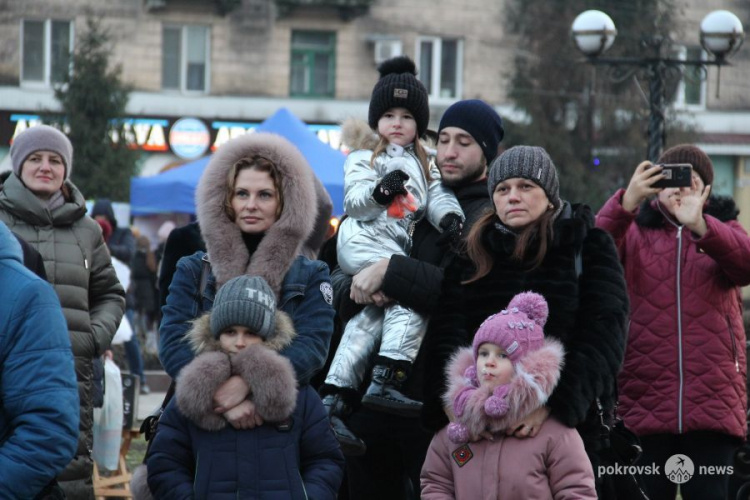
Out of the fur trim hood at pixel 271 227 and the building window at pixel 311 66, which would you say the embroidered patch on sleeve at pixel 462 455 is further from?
the building window at pixel 311 66

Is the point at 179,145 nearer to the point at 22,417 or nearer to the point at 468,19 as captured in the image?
the point at 468,19

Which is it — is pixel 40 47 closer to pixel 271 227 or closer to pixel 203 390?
pixel 271 227

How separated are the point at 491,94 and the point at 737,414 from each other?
2823cm

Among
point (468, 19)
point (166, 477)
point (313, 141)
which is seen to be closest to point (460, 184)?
point (166, 477)

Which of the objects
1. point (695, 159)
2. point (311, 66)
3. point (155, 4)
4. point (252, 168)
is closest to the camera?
point (252, 168)

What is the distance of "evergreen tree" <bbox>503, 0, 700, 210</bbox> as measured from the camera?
29328 mm

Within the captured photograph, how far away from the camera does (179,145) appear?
32438 millimetres

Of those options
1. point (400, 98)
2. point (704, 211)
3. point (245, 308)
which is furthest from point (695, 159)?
point (245, 308)

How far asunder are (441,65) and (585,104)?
5.89m

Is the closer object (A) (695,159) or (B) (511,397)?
(B) (511,397)

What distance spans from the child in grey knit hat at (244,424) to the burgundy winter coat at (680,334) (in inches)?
90.7

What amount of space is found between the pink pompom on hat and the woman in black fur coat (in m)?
0.13

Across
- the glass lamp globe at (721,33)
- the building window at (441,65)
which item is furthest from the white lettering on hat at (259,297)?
the building window at (441,65)

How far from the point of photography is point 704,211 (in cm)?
717
